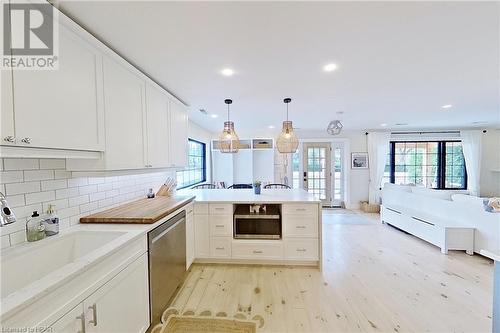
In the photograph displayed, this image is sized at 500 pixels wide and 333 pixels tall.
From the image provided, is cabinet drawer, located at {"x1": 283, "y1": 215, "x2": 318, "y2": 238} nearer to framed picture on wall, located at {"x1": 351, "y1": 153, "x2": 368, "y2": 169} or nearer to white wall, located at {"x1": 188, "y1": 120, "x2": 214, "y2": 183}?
white wall, located at {"x1": 188, "y1": 120, "x2": 214, "y2": 183}

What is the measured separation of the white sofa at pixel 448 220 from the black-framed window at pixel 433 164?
2296 mm

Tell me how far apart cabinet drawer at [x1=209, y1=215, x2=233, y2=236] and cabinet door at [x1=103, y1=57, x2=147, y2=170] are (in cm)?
121

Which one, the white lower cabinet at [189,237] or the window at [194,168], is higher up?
the window at [194,168]

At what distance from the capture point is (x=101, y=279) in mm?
1286

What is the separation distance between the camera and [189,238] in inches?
112

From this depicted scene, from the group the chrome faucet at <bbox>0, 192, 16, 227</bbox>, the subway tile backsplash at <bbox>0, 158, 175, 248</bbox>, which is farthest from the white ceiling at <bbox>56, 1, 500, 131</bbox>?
the chrome faucet at <bbox>0, 192, 16, 227</bbox>

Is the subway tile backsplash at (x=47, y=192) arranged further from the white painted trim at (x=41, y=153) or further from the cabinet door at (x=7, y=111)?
the cabinet door at (x=7, y=111)

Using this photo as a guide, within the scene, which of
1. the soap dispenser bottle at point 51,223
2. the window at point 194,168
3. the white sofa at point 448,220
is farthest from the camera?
the window at point 194,168

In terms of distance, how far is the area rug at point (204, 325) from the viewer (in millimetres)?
1919

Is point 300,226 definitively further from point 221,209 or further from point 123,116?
point 123,116

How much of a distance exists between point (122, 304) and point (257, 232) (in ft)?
6.31

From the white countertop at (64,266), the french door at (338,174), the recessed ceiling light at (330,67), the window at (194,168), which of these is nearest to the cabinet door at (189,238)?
the white countertop at (64,266)

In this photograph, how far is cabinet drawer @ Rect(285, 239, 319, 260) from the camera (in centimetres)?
297

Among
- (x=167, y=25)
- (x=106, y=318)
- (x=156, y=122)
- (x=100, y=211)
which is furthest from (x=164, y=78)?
(x=106, y=318)
